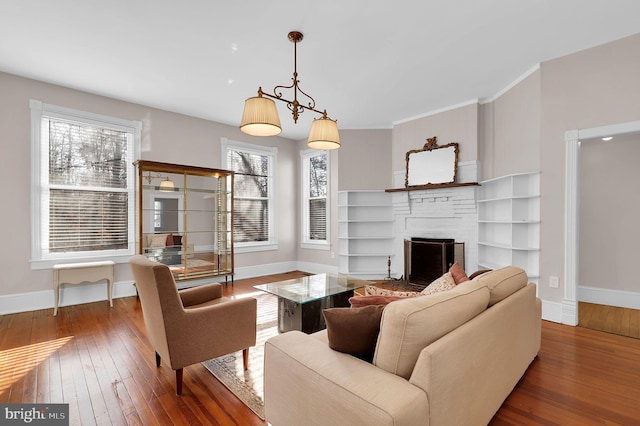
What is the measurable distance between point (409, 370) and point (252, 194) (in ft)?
17.6

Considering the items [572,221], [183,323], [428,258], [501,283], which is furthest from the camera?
[428,258]

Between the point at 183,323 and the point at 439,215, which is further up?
→ the point at 439,215

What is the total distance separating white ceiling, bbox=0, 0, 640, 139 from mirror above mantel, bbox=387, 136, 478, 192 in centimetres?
85

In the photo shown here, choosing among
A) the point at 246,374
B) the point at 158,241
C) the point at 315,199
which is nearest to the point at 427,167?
the point at 315,199

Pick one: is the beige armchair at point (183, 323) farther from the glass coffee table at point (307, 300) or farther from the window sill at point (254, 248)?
the window sill at point (254, 248)

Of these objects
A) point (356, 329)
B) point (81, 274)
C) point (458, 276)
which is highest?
point (458, 276)

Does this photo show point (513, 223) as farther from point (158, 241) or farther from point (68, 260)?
point (68, 260)

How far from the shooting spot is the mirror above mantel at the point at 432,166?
493 centimetres

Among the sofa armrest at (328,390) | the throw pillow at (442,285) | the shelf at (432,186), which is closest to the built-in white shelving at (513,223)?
the shelf at (432,186)

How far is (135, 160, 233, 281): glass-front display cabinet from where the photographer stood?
465 cm

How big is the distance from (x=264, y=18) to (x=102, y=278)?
3.81 meters

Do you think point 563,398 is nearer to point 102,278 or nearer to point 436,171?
point 436,171

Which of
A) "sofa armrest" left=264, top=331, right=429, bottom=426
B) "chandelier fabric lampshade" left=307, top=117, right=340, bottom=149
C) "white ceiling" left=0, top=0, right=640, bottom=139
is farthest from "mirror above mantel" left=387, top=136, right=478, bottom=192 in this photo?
"sofa armrest" left=264, top=331, right=429, bottom=426

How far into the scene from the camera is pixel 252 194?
6.29m
